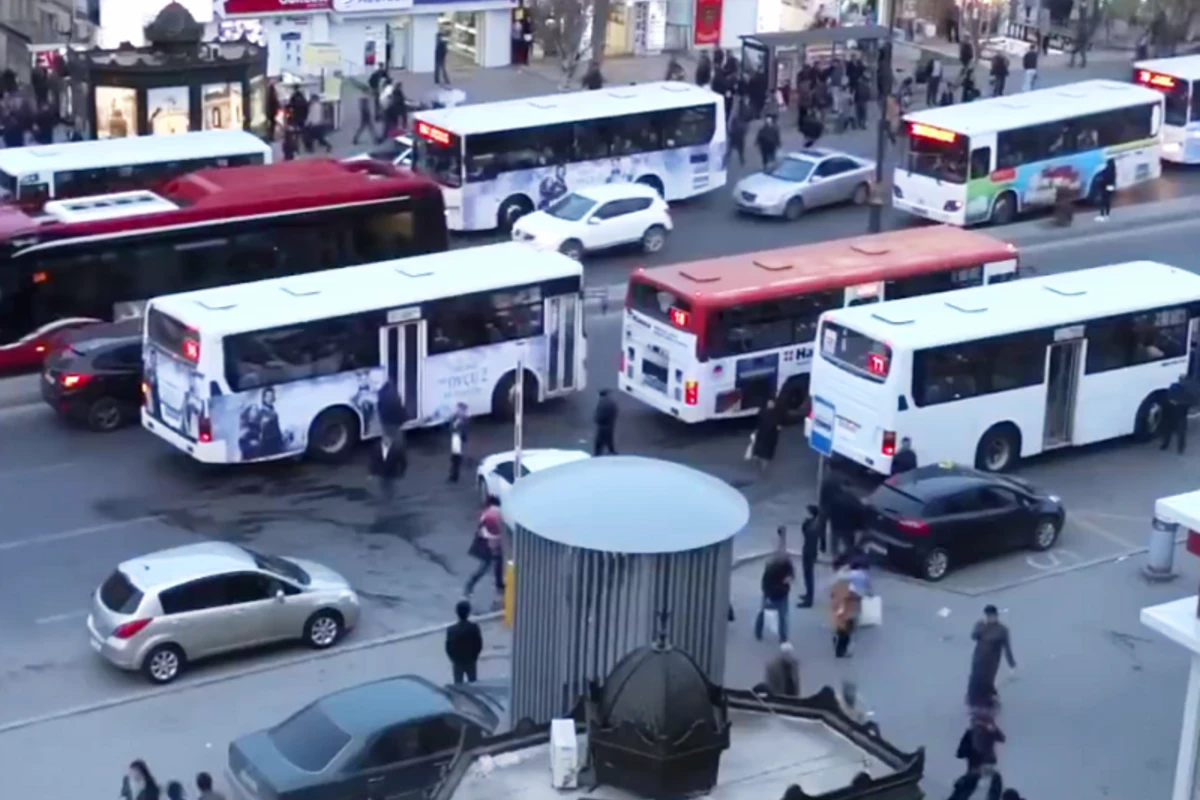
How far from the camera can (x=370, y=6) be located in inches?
1956

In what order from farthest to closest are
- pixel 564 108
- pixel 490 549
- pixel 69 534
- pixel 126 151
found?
pixel 564 108 < pixel 126 151 < pixel 69 534 < pixel 490 549

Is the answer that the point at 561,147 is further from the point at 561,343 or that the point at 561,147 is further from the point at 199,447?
the point at 199,447

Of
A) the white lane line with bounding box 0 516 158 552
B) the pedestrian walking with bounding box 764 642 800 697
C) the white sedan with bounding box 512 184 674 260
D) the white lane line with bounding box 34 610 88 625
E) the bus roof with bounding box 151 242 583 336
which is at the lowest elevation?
the white lane line with bounding box 34 610 88 625

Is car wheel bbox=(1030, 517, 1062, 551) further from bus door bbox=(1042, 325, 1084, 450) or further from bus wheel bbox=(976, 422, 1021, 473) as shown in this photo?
bus door bbox=(1042, 325, 1084, 450)

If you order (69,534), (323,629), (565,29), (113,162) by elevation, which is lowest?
(69,534)

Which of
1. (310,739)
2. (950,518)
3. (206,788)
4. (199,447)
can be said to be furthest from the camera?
(199,447)

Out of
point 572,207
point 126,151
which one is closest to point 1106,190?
point 572,207

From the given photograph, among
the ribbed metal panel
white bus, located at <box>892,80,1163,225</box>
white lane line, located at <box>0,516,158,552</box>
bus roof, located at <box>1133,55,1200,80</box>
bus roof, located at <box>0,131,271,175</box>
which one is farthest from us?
bus roof, located at <box>1133,55,1200,80</box>

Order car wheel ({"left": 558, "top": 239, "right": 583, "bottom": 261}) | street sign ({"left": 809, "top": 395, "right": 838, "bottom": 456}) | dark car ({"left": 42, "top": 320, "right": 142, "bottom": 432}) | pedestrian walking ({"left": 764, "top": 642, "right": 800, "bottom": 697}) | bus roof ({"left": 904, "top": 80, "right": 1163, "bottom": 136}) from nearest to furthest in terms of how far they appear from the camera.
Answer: pedestrian walking ({"left": 764, "top": 642, "right": 800, "bottom": 697}) → street sign ({"left": 809, "top": 395, "right": 838, "bottom": 456}) → dark car ({"left": 42, "top": 320, "right": 142, "bottom": 432}) → car wheel ({"left": 558, "top": 239, "right": 583, "bottom": 261}) → bus roof ({"left": 904, "top": 80, "right": 1163, "bottom": 136})

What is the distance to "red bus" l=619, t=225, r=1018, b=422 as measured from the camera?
2889cm

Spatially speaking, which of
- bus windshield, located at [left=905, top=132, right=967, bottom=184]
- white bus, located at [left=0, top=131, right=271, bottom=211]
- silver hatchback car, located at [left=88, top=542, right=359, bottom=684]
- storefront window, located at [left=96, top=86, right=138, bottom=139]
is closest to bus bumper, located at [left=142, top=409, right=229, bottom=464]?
silver hatchback car, located at [left=88, top=542, right=359, bottom=684]

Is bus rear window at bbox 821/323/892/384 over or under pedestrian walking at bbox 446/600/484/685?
over

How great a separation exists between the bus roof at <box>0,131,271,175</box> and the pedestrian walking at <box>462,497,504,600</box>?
1384cm

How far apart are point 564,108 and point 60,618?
18.0 m
